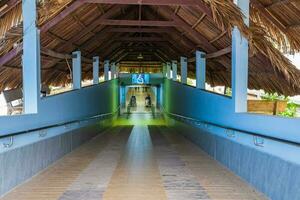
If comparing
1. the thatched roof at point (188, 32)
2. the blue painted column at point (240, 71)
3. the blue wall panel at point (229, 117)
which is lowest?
the blue wall panel at point (229, 117)

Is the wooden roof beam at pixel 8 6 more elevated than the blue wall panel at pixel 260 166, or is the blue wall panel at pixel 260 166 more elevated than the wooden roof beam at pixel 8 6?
the wooden roof beam at pixel 8 6

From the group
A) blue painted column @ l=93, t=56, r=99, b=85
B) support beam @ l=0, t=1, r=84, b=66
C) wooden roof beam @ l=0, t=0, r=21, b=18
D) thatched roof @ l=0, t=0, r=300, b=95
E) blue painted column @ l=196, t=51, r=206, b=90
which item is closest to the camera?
wooden roof beam @ l=0, t=0, r=21, b=18

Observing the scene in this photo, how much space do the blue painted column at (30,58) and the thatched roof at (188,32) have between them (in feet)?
0.59

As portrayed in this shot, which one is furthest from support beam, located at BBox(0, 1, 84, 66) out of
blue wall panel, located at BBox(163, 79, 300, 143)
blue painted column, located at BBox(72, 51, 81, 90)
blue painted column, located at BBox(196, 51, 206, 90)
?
blue painted column, located at BBox(196, 51, 206, 90)

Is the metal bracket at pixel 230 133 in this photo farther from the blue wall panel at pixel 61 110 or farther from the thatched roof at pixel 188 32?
the blue wall panel at pixel 61 110

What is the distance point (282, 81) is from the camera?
9.33m

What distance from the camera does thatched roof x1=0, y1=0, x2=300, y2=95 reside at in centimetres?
690

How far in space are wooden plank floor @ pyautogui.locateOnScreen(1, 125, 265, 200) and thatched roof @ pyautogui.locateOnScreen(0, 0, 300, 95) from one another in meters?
2.44

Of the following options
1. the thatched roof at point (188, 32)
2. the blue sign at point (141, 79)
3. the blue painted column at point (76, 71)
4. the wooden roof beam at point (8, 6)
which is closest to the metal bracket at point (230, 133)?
the thatched roof at point (188, 32)

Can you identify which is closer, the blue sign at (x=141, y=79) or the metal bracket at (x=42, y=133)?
the metal bracket at (x=42, y=133)

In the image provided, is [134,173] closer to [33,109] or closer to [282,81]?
[33,109]

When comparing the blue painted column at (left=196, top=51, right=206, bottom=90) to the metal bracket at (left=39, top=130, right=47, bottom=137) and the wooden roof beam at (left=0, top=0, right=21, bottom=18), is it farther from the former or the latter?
the wooden roof beam at (left=0, top=0, right=21, bottom=18)

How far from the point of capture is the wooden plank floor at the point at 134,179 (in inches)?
203

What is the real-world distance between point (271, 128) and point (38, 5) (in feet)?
15.4
